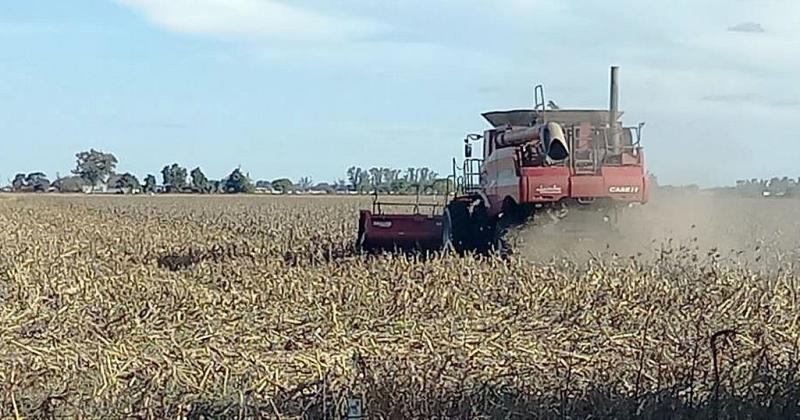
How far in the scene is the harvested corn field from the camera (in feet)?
21.3

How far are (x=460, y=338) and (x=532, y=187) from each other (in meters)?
5.83

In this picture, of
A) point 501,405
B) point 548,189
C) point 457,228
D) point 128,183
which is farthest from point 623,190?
point 128,183

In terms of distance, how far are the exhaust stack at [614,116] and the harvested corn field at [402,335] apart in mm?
1169

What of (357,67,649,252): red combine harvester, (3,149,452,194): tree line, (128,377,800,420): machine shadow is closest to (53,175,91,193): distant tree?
(3,149,452,194): tree line

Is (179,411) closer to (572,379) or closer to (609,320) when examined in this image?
(572,379)

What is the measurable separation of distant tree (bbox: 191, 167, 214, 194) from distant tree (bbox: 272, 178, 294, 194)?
243 inches

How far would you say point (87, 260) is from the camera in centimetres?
1578

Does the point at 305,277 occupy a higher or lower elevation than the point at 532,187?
lower

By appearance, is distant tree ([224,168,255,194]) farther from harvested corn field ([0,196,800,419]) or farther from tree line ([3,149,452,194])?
harvested corn field ([0,196,800,419])

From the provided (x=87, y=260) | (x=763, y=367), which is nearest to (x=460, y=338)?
(x=763, y=367)

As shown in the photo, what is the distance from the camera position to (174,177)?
10381 cm

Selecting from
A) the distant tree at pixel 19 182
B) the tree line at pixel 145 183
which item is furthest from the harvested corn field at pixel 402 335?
the distant tree at pixel 19 182

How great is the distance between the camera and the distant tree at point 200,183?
95375 mm

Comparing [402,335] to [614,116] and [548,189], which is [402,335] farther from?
[614,116]
